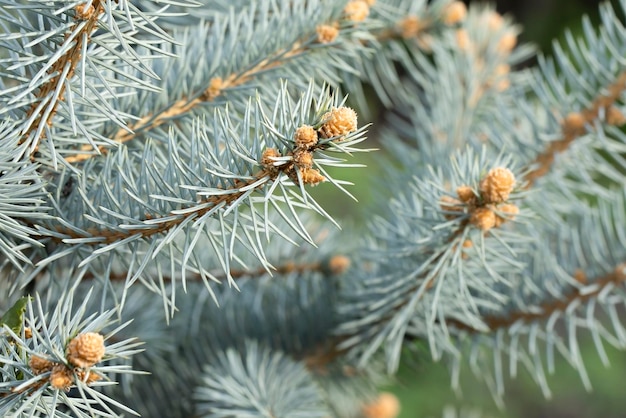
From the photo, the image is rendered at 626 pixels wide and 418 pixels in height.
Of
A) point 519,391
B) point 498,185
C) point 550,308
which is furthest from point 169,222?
point 519,391

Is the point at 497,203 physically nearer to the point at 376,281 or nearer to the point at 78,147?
the point at 376,281

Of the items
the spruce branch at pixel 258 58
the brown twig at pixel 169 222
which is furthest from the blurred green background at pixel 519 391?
the brown twig at pixel 169 222

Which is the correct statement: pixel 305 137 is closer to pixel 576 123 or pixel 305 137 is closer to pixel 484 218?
pixel 484 218

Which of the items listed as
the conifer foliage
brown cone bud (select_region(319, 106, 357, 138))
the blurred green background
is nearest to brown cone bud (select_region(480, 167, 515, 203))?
the conifer foliage

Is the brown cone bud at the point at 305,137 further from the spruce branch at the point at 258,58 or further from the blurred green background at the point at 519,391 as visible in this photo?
the blurred green background at the point at 519,391

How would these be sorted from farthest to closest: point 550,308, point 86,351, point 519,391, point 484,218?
point 519,391
point 550,308
point 484,218
point 86,351

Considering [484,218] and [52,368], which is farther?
[484,218]

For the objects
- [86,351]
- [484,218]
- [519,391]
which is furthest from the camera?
[519,391]

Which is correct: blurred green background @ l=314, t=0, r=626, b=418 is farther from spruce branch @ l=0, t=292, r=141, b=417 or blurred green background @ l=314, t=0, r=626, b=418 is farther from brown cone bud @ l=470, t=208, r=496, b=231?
spruce branch @ l=0, t=292, r=141, b=417
